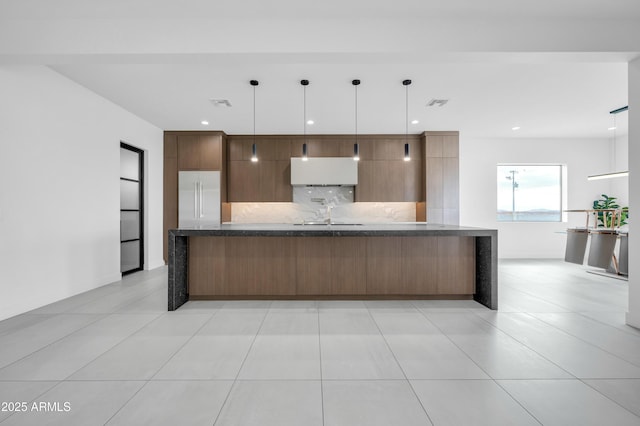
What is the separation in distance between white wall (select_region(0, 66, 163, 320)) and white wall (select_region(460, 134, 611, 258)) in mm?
6797

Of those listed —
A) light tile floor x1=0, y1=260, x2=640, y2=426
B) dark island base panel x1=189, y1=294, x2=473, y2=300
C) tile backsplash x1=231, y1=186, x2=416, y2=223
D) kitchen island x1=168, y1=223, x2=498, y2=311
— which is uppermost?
tile backsplash x1=231, y1=186, x2=416, y2=223

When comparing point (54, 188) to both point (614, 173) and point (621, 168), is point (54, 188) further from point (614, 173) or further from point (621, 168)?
point (621, 168)

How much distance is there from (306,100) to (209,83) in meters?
1.36

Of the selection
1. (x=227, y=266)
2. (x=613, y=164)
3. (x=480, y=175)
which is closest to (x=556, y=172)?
(x=613, y=164)

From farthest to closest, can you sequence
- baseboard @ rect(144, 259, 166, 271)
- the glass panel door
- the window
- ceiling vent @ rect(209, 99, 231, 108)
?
the window, baseboard @ rect(144, 259, 166, 271), the glass panel door, ceiling vent @ rect(209, 99, 231, 108)

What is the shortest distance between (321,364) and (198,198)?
4.87 metres

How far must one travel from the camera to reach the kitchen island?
3.49 metres

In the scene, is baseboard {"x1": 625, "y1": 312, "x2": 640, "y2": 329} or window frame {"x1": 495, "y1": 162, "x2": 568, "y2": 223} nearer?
baseboard {"x1": 625, "y1": 312, "x2": 640, "y2": 329}

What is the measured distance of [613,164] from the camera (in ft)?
22.2

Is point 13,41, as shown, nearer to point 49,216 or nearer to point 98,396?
point 49,216

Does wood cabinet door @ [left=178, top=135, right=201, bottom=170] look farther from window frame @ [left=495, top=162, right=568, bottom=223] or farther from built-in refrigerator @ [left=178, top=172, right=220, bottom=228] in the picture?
window frame @ [left=495, top=162, right=568, bottom=223]

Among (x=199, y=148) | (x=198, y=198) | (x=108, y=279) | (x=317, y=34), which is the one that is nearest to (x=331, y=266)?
(x=317, y=34)

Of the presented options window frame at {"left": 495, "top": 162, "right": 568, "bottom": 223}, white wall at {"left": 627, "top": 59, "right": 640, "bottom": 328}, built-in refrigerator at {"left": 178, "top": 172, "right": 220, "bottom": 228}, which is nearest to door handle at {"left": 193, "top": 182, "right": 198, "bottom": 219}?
built-in refrigerator at {"left": 178, "top": 172, "right": 220, "bottom": 228}

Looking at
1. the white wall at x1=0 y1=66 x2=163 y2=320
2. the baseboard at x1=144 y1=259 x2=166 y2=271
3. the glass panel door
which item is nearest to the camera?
the white wall at x1=0 y1=66 x2=163 y2=320
